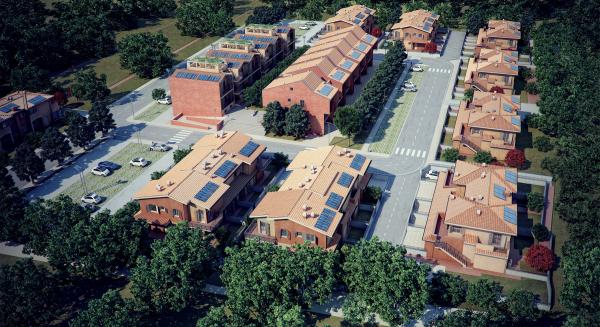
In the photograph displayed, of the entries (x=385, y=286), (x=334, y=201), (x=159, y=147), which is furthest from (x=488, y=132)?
(x=159, y=147)

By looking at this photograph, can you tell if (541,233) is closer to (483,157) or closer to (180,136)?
(483,157)

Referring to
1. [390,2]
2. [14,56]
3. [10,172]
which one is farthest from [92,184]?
[390,2]

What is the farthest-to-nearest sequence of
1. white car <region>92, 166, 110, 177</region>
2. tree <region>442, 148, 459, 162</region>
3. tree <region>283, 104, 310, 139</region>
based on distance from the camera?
1. tree <region>283, 104, 310, 139</region>
2. tree <region>442, 148, 459, 162</region>
3. white car <region>92, 166, 110, 177</region>

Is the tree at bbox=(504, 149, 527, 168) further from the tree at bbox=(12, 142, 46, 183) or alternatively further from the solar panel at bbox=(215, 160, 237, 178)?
the tree at bbox=(12, 142, 46, 183)

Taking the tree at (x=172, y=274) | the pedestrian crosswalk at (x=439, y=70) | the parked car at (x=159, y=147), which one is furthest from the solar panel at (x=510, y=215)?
the pedestrian crosswalk at (x=439, y=70)

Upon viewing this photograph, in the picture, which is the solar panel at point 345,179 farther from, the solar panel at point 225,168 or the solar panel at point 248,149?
the solar panel at point 248,149

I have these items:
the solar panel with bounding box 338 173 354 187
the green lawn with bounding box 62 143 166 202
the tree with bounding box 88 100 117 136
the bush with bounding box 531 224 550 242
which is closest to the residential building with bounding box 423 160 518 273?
the bush with bounding box 531 224 550 242
